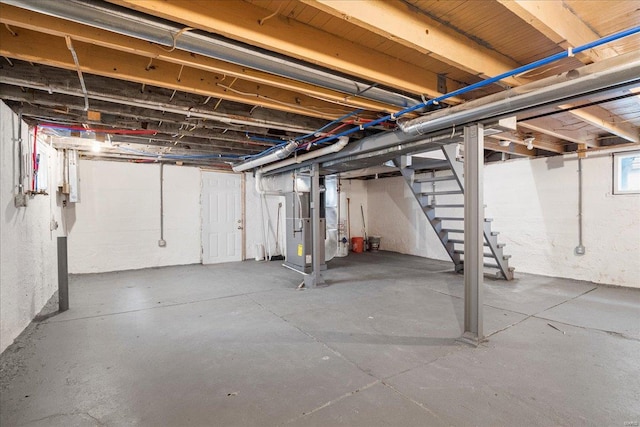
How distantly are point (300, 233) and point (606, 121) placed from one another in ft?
14.1

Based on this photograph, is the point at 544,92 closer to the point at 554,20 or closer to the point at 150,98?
the point at 554,20

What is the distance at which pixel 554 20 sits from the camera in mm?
1501

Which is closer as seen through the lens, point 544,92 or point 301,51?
point 301,51

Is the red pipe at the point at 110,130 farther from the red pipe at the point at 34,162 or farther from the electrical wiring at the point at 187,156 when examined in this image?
the electrical wiring at the point at 187,156

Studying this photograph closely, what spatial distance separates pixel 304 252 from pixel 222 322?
209cm

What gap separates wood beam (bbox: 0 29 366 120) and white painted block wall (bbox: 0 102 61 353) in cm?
106

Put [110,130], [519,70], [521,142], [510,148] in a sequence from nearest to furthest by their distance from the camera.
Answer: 1. [519,70]
2. [110,130]
3. [521,142]
4. [510,148]

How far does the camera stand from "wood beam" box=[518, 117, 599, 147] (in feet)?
10.5

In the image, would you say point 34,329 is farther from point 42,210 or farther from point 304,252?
point 304,252

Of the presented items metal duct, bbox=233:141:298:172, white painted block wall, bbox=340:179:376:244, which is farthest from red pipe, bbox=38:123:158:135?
white painted block wall, bbox=340:179:376:244

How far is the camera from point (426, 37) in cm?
167

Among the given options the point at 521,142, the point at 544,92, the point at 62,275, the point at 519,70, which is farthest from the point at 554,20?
the point at 62,275

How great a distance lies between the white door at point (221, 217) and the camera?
6.19 m

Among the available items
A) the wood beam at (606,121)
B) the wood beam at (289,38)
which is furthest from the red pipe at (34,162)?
the wood beam at (606,121)
